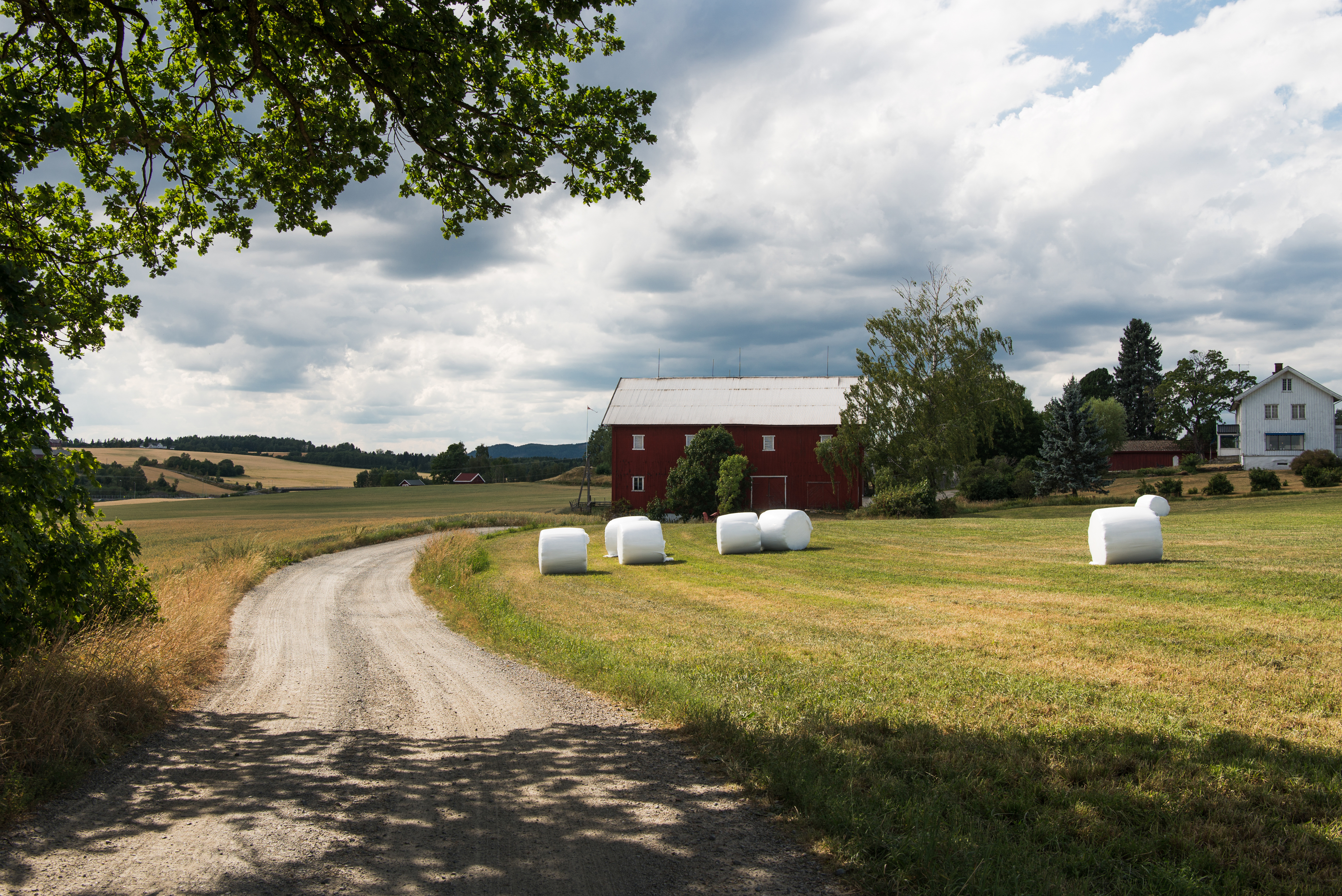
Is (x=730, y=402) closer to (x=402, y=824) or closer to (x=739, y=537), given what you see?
(x=739, y=537)

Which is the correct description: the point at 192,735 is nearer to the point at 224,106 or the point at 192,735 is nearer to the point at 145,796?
the point at 145,796

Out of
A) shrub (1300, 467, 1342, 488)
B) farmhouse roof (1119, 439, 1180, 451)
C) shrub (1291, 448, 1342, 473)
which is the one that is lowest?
A: shrub (1300, 467, 1342, 488)

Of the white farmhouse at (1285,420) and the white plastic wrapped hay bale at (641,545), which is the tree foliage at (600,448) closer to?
the white farmhouse at (1285,420)

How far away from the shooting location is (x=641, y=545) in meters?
21.7

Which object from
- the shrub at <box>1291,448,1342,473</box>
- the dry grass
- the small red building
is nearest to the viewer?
the dry grass

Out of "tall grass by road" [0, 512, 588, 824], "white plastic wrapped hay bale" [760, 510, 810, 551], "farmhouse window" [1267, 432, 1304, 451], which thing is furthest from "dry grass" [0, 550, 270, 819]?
"farmhouse window" [1267, 432, 1304, 451]

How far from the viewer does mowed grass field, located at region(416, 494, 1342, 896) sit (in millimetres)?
4336

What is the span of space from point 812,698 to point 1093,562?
12.3m

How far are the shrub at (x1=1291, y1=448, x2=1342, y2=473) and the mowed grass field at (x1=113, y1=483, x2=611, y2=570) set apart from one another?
160 ft

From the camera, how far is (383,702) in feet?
27.8

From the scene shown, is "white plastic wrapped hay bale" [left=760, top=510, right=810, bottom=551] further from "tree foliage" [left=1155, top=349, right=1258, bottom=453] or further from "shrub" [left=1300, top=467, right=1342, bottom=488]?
"tree foliage" [left=1155, top=349, right=1258, bottom=453]

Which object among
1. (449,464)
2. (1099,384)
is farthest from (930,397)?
(449,464)

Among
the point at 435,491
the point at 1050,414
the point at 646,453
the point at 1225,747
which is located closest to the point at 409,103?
the point at 1225,747

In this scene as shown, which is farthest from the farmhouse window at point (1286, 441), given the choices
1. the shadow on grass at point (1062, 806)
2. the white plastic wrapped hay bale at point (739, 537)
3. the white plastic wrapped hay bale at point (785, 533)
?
the shadow on grass at point (1062, 806)
